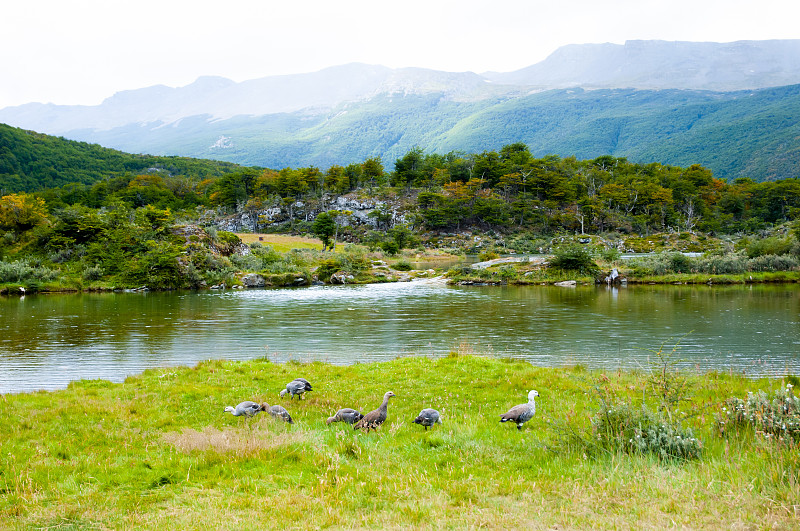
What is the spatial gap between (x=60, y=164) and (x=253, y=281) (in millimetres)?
114274

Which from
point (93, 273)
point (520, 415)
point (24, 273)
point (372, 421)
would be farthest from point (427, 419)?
point (24, 273)

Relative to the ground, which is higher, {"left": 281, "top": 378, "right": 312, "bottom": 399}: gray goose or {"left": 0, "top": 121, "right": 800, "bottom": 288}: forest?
{"left": 0, "top": 121, "right": 800, "bottom": 288}: forest

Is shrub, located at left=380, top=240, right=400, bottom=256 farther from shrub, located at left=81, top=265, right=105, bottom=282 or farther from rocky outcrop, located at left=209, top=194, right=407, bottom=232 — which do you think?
shrub, located at left=81, top=265, right=105, bottom=282

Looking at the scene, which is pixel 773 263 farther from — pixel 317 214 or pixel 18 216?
pixel 317 214

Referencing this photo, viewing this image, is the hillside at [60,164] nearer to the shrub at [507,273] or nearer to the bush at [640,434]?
the shrub at [507,273]

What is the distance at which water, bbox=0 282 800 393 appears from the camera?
17.8 meters

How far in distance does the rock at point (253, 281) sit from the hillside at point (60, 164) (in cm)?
8292

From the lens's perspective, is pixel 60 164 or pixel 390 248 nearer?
pixel 390 248

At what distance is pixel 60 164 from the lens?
128m

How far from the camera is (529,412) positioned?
8.17 meters

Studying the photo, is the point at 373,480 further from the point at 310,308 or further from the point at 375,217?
the point at 375,217

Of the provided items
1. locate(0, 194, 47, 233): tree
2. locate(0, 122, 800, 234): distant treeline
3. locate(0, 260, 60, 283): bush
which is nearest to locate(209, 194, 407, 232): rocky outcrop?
locate(0, 122, 800, 234): distant treeline

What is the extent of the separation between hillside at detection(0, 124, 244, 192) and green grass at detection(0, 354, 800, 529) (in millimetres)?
118948

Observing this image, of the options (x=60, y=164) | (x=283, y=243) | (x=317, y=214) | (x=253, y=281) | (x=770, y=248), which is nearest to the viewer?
(x=770, y=248)
